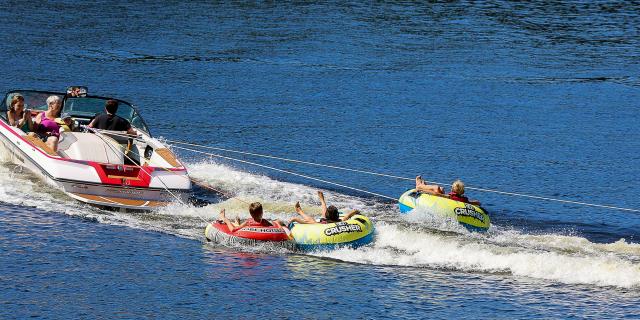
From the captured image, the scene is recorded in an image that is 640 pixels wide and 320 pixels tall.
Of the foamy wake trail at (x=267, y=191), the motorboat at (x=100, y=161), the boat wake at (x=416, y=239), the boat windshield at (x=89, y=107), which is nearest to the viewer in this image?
the boat wake at (x=416, y=239)

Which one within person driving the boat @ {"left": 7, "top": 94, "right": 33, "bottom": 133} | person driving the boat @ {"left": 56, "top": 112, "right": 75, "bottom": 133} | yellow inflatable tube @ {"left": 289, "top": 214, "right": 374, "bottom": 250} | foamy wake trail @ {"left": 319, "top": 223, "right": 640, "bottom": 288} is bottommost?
foamy wake trail @ {"left": 319, "top": 223, "right": 640, "bottom": 288}

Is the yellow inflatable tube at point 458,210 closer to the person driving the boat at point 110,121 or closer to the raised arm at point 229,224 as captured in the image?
the raised arm at point 229,224

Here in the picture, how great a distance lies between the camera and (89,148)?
23.8m

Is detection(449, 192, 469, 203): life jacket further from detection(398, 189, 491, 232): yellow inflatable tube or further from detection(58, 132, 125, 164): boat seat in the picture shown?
detection(58, 132, 125, 164): boat seat

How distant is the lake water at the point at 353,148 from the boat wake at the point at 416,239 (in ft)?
0.19

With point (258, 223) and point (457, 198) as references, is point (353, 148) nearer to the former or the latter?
point (457, 198)

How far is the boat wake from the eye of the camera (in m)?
19.5

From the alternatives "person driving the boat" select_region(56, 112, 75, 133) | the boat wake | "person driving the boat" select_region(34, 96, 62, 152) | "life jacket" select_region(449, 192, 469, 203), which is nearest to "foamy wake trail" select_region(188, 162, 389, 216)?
the boat wake

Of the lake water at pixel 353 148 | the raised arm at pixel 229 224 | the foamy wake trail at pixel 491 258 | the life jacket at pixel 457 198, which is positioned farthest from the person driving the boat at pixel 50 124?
the life jacket at pixel 457 198

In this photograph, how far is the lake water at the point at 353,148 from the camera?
A: 732 inches

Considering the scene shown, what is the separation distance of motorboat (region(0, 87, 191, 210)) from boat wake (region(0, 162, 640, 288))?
1.11 ft

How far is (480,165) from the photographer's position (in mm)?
29641

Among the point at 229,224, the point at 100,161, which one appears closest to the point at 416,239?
the point at 229,224

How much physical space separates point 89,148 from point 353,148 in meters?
9.79
